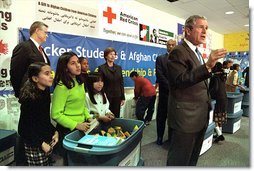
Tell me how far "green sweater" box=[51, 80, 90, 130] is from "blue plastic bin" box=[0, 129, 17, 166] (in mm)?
360

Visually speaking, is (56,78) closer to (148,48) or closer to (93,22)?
(93,22)

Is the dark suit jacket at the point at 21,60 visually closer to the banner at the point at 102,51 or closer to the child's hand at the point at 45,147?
the banner at the point at 102,51

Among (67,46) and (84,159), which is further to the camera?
(67,46)

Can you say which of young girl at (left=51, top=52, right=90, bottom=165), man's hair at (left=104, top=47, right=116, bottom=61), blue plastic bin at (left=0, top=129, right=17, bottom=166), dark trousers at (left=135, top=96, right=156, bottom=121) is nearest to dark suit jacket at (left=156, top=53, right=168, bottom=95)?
dark trousers at (left=135, top=96, right=156, bottom=121)

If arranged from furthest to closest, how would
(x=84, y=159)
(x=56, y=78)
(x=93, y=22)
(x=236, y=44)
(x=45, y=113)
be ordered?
1. (x=93, y=22)
2. (x=236, y=44)
3. (x=56, y=78)
4. (x=45, y=113)
5. (x=84, y=159)

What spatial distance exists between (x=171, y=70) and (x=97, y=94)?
703mm

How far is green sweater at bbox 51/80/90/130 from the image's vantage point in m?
1.33

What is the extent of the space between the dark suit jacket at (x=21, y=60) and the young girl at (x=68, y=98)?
7.2 inches

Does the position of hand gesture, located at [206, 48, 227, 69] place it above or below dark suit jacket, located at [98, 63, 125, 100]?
above

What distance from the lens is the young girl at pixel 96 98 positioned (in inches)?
63.5

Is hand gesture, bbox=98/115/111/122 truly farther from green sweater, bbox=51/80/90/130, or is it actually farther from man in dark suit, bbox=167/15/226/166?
man in dark suit, bbox=167/15/226/166

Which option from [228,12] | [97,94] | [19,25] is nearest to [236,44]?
[228,12]

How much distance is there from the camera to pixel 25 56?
1389 millimetres

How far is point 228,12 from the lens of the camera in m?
1.60
